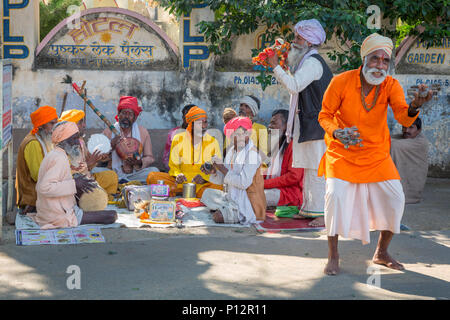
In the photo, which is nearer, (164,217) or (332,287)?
(332,287)

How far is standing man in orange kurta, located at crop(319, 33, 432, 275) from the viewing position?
15.5 ft

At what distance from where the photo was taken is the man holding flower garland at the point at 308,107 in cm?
634

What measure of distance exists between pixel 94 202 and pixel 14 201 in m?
1.31

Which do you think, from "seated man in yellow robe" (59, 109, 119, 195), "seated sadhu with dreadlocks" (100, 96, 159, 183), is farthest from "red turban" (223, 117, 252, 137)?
A: "seated sadhu with dreadlocks" (100, 96, 159, 183)

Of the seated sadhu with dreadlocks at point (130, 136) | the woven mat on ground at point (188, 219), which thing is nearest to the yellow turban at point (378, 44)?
the woven mat on ground at point (188, 219)

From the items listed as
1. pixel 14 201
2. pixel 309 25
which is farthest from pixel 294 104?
pixel 14 201

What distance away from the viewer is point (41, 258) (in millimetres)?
5129

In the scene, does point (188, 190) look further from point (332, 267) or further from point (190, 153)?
point (332, 267)

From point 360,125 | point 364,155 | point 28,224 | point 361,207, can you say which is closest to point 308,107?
point 360,125

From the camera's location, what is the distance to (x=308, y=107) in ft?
21.4

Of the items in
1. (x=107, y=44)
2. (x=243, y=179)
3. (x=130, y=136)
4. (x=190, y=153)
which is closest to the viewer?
(x=243, y=179)

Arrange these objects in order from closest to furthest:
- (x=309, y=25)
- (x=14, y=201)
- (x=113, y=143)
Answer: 1. (x=309, y=25)
2. (x=14, y=201)
3. (x=113, y=143)

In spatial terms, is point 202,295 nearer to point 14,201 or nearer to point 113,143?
point 14,201

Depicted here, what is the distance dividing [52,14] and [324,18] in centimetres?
913
